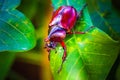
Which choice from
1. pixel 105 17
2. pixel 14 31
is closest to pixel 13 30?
pixel 14 31

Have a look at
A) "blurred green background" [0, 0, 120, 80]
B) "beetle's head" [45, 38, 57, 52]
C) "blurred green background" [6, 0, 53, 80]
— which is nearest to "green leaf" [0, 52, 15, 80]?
"blurred green background" [0, 0, 120, 80]

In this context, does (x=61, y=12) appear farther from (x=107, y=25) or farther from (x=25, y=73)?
(x=25, y=73)

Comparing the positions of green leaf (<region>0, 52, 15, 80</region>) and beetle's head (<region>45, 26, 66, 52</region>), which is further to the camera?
green leaf (<region>0, 52, 15, 80</region>)

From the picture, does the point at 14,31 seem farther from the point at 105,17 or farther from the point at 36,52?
the point at 36,52

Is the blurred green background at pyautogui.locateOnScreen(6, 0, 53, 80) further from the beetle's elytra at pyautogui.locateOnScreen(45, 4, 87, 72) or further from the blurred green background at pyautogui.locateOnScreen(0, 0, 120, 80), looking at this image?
the beetle's elytra at pyautogui.locateOnScreen(45, 4, 87, 72)

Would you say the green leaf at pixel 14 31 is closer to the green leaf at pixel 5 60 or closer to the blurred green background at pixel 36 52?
the blurred green background at pixel 36 52

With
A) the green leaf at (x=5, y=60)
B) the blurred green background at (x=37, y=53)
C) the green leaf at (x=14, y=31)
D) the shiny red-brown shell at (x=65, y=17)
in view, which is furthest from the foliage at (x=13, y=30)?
the green leaf at (x=5, y=60)

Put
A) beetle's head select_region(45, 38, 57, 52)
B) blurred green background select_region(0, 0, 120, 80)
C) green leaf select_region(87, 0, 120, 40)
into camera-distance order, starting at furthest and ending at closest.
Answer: blurred green background select_region(0, 0, 120, 80)
green leaf select_region(87, 0, 120, 40)
beetle's head select_region(45, 38, 57, 52)
